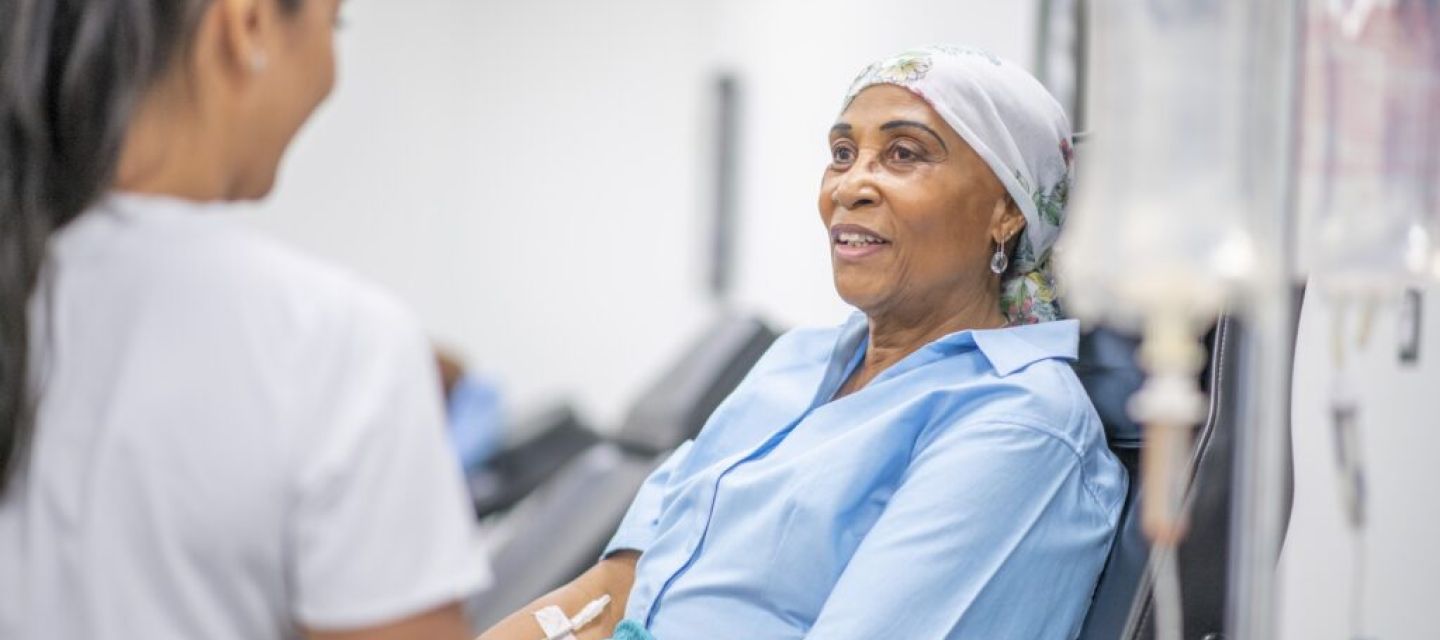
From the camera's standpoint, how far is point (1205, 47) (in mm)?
966

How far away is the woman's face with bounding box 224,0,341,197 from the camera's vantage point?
81 centimetres

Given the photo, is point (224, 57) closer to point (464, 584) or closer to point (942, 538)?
point (464, 584)

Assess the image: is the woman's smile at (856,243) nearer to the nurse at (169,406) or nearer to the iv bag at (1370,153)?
the iv bag at (1370,153)

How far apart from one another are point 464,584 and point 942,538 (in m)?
0.65

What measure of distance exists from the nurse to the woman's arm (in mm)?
775

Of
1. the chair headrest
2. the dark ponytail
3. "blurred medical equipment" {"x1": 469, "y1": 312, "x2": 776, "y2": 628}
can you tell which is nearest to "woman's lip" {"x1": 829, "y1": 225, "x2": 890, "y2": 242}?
the chair headrest

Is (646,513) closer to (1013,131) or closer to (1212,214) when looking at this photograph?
(1013,131)

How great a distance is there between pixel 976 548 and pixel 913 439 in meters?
0.16

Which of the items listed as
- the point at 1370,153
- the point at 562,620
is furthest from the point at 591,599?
the point at 1370,153

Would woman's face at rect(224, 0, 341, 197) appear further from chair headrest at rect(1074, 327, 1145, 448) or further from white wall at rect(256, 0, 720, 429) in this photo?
white wall at rect(256, 0, 720, 429)

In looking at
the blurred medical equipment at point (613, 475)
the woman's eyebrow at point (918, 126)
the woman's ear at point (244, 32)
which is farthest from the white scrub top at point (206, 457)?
the blurred medical equipment at point (613, 475)

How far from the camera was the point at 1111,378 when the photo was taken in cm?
151

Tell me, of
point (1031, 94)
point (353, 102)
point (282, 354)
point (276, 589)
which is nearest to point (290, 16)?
point (282, 354)

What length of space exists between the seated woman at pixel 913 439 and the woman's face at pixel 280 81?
2.37 ft
